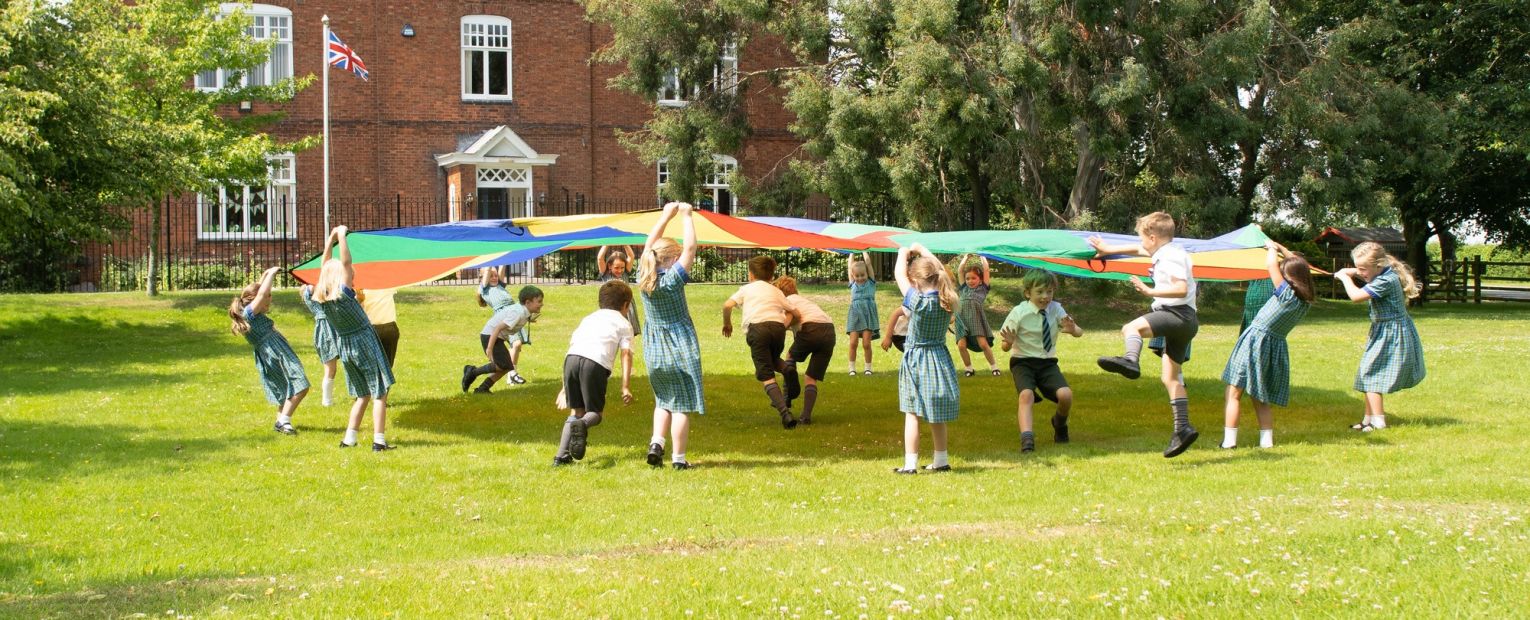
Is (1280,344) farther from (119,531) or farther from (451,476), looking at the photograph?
(119,531)

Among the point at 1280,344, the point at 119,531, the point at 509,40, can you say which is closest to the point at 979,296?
the point at 1280,344

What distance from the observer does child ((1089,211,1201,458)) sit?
28.8 feet

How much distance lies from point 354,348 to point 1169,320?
6.06 meters

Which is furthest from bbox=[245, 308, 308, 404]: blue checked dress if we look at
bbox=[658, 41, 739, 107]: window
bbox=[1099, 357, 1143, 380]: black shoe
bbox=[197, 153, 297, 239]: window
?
bbox=[197, 153, 297, 239]: window

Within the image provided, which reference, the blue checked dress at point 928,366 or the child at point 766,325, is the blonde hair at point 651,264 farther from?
the child at point 766,325

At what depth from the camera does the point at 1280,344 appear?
9711 mm

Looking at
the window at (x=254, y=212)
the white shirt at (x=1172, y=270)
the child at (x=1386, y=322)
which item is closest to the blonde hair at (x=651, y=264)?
the white shirt at (x=1172, y=270)

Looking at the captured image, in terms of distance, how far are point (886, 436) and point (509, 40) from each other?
23.0m

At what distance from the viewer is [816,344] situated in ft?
38.0

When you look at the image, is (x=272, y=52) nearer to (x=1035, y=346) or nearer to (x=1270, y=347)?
(x=1035, y=346)

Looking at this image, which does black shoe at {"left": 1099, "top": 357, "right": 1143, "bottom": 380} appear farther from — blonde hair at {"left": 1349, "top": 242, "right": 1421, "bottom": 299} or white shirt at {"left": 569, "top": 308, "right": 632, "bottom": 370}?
white shirt at {"left": 569, "top": 308, "right": 632, "bottom": 370}

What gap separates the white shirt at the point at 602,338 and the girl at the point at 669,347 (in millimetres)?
312

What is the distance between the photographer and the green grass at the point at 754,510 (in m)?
5.34

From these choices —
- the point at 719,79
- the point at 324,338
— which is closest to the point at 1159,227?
the point at 324,338
